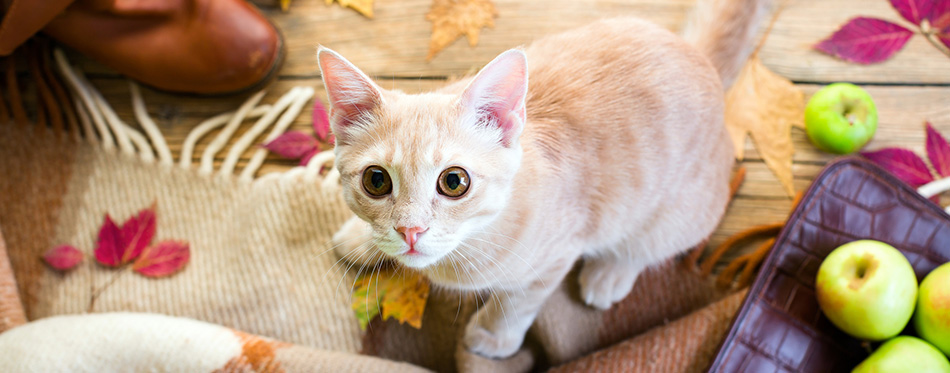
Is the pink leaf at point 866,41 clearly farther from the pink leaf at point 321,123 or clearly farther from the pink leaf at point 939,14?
the pink leaf at point 321,123

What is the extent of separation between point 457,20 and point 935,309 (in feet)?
3.99

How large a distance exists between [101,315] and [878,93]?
1901mm

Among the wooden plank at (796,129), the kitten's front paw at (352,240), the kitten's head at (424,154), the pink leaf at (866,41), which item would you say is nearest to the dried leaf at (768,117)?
the wooden plank at (796,129)

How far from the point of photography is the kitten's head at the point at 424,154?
77 cm

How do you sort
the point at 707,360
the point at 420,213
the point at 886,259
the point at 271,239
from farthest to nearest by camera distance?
the point at 271,239, the point at 707,360, the point at 886,259, the point at 420,213

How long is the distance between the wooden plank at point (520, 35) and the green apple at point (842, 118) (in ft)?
0.42

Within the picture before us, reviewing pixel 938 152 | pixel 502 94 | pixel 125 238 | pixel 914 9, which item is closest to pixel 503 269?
pixel 502 94

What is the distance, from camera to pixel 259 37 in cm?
138

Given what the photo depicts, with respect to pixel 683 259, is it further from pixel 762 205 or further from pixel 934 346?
pixel 934 346

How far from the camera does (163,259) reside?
134 cm

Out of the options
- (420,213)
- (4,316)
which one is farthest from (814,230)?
(4,316)

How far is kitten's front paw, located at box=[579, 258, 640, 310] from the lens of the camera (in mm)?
1247

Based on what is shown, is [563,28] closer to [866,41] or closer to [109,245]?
[866,41]

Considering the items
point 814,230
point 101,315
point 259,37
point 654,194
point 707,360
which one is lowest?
point 707,360
